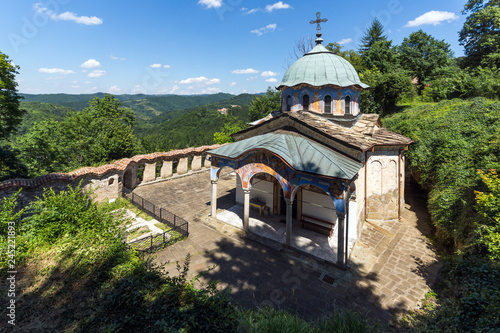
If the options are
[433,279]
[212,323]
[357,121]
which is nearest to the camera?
[212,323]

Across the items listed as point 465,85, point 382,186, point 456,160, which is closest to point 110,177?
point 382,186

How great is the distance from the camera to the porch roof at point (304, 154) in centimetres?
796

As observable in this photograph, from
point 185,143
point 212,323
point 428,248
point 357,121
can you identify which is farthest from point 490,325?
point 185,143

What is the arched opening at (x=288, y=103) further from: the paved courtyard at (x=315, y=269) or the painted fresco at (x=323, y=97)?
the paved courtyard at (x=315, y=269)

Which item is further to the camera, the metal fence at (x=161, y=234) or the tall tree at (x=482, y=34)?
the tall tree at (x=482, y=34)

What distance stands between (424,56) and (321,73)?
23.4 metres

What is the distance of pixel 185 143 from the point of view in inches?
3135

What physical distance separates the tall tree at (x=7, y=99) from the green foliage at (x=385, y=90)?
103 ft

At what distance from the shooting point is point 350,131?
1140 centimetres

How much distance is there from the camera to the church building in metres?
8.38

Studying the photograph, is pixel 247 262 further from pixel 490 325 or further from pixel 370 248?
pixel 490 325

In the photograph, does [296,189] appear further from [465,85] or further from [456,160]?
[465,85]

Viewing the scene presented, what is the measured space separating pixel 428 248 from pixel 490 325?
280 inches

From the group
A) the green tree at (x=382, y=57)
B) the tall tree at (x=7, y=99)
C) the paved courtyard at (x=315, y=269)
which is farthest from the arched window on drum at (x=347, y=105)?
the tall tree at (x=7, y=99)
